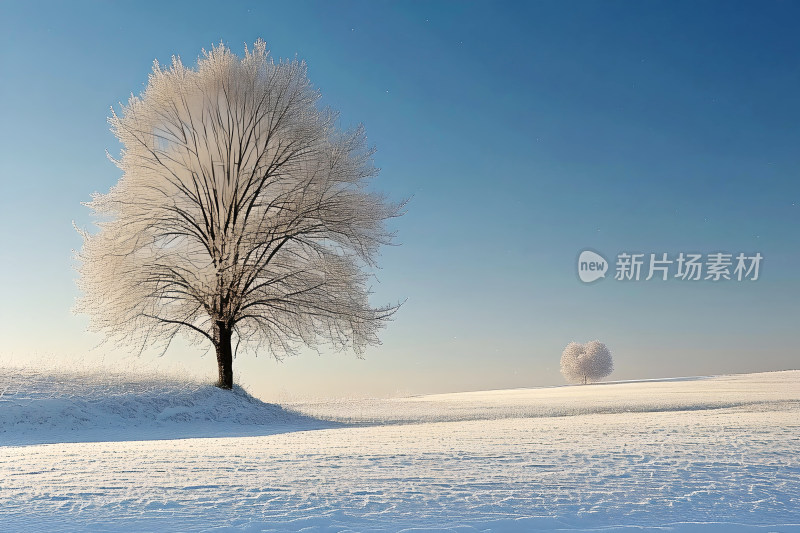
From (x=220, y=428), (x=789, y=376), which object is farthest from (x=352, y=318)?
(x=789, y=376)

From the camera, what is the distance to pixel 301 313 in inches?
646

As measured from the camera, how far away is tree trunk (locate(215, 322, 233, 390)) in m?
16.5

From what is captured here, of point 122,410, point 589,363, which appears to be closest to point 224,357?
point 122,410

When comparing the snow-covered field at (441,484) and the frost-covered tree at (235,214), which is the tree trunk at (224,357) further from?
the snow-covered field at (441,484)

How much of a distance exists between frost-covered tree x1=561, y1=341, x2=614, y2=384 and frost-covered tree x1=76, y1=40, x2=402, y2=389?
3256cm

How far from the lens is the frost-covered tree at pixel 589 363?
4497 centimetres

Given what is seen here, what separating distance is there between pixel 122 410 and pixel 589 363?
126ft

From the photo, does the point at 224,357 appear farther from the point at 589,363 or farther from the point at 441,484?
the point at 589,363

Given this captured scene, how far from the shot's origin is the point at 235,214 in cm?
1709

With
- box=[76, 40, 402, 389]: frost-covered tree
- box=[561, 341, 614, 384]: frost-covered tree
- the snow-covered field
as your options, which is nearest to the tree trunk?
box=[76, 40, 402, 389]: frost-covered tree

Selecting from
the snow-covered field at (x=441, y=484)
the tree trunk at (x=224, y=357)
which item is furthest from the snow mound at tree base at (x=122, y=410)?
the snow-covered field at (x=441, y=484)

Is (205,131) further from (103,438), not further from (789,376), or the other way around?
(789,376)

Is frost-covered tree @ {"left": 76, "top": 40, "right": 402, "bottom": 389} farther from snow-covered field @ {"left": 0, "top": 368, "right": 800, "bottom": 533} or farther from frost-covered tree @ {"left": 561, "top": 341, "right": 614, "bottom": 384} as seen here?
frost-covered tree @ {"left": 561, "top": 341, "right": 614, "bottom": 384}

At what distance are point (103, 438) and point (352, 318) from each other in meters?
7.26
